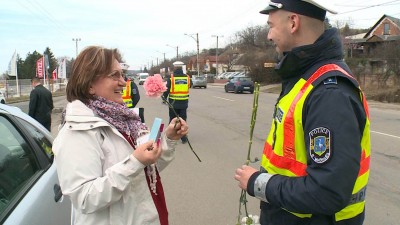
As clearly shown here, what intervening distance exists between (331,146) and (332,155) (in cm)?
3

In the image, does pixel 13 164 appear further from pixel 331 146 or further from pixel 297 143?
pixel 331 146

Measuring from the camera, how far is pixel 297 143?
1.58 meters

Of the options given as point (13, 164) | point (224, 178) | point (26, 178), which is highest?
point (13, 164)

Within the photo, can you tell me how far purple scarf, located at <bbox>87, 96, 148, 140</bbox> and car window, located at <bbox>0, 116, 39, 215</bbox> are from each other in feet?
2.61

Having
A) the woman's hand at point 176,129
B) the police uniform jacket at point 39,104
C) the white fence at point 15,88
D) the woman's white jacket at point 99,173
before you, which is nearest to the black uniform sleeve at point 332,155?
the woman's white jacket at point 99,173

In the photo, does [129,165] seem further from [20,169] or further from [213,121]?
[213,121]

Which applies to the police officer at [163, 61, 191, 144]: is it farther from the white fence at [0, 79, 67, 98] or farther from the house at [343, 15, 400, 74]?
the white fence at [0, 79, 67, 98]

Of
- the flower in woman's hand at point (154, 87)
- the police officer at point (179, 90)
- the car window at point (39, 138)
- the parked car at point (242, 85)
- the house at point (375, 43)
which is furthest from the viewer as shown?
the parked car at point (242, 85)

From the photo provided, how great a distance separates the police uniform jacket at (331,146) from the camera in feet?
4.69

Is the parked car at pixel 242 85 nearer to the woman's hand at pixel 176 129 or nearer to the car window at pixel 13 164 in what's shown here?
the car window at pixel 13 164

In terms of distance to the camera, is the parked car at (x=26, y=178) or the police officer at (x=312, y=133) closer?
the police officer at (x=312, y=133)

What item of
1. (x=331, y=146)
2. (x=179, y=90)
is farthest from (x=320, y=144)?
(x=179, y=90)

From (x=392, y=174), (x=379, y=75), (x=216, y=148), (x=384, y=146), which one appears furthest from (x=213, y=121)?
(x=379, y=75)

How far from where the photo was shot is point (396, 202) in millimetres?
4883
